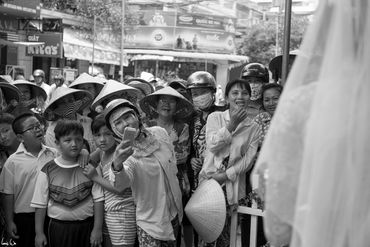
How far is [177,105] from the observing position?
16.6 feet

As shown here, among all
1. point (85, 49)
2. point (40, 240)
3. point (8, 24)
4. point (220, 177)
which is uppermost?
point (8, 24)

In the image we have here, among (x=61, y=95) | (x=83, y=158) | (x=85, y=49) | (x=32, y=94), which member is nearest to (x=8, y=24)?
(x=85, y=49)

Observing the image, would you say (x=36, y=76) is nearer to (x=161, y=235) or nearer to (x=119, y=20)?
(x=161, y=235)

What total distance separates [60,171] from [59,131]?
294mm

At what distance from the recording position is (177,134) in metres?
4.92

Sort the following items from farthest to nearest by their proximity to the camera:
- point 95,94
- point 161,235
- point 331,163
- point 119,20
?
point 119,20 → point 95,94 → point 161,235 → point 331,163

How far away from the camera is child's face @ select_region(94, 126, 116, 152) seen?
4391 mm

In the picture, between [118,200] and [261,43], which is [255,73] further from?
[261,43]

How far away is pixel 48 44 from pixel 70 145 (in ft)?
56.4

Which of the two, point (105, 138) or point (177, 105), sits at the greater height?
point (177, 105)

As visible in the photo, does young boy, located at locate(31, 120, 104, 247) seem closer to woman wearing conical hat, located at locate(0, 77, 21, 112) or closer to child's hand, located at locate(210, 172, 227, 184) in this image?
child's hand, located at locate(210, 172, 227, 184)

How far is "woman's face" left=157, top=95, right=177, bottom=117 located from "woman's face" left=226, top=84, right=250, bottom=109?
599 mm

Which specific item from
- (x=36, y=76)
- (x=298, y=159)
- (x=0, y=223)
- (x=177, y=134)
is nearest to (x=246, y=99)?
(x=177, y=134)

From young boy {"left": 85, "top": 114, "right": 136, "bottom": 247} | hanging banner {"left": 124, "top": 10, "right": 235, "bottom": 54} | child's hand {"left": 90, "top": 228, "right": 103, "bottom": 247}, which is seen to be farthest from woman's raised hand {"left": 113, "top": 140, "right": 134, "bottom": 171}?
hanging banner {"left": 124, "top": 10, "right": 235, "bottom": 54}
